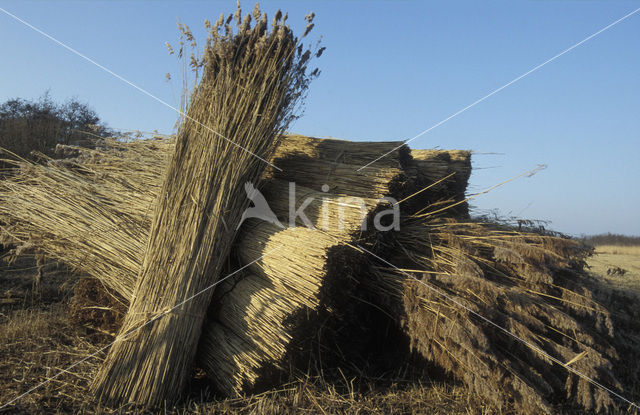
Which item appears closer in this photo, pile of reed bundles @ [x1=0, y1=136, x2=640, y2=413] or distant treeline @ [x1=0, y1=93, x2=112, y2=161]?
pile of reed bundles @ [x1=0, y1=136, x2=640, y2=413]

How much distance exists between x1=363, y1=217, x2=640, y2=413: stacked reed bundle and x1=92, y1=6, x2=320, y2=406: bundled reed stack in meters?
1.09

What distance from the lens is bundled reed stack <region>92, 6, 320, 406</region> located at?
2354 mm

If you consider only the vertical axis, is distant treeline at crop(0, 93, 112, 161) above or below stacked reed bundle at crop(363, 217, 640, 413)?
above

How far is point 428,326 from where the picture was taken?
247cm

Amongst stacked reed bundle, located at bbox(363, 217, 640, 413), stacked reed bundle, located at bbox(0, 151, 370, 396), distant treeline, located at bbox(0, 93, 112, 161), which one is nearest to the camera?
stacked reed bundle, located at bbox(363, 217, 640, 413)

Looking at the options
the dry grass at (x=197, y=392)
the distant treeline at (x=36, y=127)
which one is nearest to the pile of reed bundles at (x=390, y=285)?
the dry grass at (x=197, y=392)

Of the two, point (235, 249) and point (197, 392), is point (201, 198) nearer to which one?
point (235, 249)

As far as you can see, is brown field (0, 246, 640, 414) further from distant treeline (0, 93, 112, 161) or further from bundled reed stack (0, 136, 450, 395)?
distant treeline (0, 93, 112, 161)

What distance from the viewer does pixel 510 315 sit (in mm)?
2459

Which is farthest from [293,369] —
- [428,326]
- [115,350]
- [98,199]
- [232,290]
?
[98,199]

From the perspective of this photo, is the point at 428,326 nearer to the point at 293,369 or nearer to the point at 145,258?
the point at 293,369

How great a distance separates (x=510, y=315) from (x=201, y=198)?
76.6 inches

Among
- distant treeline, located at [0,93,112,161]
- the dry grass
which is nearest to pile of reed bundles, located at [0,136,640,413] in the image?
the dry grass

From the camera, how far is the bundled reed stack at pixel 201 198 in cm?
235
